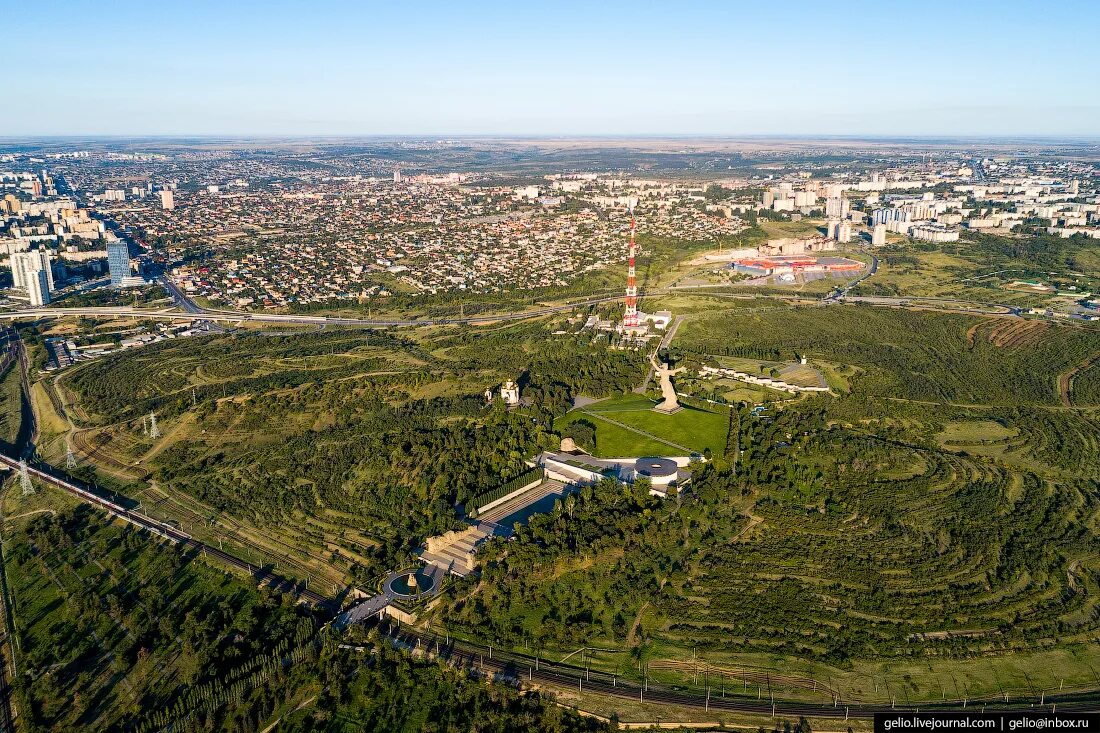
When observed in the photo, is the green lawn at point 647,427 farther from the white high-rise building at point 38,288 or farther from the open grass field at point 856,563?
the white high-rise building at point 38,288

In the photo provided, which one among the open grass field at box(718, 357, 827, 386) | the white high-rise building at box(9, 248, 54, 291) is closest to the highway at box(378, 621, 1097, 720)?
the open grass field at box(718, 357, 827, 386)

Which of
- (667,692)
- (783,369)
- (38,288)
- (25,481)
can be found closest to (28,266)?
(38,288)

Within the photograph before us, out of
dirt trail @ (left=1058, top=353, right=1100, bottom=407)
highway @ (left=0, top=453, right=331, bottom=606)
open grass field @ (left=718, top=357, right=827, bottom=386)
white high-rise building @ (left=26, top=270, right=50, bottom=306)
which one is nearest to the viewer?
highway @ (left=0, top=453, right=331, bottom=606)

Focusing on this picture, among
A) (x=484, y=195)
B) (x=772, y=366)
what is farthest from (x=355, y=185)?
(x=772, y=366)

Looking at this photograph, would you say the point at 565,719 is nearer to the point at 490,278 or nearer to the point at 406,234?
the point at 490,278

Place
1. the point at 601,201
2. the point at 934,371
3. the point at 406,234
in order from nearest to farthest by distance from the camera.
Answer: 1. the point at 934,371
2. the point at 406,234
3. the point at 601,201

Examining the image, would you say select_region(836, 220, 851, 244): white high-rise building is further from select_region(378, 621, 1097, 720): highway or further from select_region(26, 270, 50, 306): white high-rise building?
select_region(26, 270, 50, 306): white high-rise building

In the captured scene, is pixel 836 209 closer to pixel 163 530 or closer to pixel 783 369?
pixel 783 369
